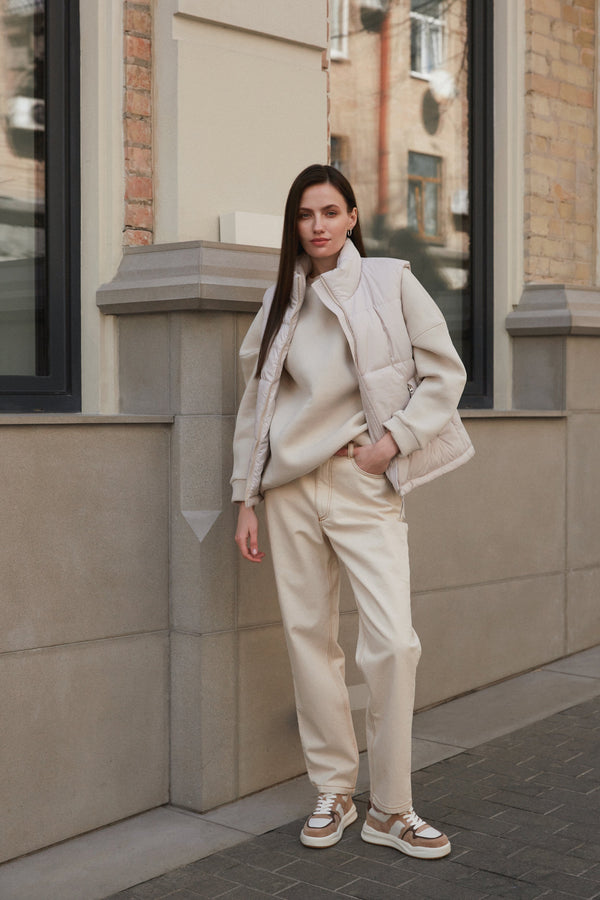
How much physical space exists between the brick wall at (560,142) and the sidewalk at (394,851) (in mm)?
2921

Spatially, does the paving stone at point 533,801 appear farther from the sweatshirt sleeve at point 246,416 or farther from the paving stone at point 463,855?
the sweatshirt sleeve at point 246,416

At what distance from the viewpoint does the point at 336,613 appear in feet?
13.2

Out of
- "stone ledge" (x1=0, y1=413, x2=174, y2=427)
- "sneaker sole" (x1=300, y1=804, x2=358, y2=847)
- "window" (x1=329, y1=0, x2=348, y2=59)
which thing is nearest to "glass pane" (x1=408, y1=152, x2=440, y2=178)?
"window" (x1=329, y1=0, x2=348, y2=59)

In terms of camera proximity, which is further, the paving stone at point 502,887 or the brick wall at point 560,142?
the brick wall at point 560,142

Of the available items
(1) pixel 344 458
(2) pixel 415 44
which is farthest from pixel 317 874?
(2) pixel 415 44

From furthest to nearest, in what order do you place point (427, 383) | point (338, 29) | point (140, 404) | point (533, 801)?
point (338, 29) → point (140, 404) → point (533, 801) → point (427, 383)

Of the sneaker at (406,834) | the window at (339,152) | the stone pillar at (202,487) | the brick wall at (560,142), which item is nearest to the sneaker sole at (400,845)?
the sneaker at (406,834)

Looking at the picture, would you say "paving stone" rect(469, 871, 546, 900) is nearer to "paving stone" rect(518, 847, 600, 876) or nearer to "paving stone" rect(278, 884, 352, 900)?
"paving stone" rect(518, 847, 600, 876)

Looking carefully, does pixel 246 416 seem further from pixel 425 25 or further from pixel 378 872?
pixel 425 25

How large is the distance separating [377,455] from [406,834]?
121 centimetres

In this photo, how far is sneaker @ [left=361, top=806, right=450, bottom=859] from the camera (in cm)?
368

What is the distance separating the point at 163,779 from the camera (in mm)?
4227

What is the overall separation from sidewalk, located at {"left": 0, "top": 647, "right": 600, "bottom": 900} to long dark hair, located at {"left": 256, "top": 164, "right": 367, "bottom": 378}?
157 centimetres

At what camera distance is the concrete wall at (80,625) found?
376 cm
